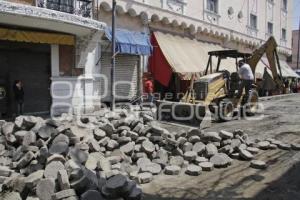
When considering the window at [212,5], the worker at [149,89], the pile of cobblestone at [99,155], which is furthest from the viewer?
the window at [212,5]

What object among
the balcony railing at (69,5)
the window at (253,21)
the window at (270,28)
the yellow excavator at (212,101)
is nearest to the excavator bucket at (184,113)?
the yellow excavator at (212,101)

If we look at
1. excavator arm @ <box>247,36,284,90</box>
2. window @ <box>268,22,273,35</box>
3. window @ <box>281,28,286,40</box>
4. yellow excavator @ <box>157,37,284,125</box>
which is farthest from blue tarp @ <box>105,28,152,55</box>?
window @ <box>281,28,286,40</box>

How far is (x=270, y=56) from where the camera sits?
1518 cm

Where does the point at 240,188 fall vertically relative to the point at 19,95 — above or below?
below

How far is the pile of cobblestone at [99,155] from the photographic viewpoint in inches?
244

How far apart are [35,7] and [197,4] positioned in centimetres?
1229

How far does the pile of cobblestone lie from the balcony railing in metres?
5.10

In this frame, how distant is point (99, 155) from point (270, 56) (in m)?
9.58

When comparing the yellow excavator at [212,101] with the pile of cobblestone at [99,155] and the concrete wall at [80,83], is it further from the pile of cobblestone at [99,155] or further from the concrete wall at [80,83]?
the concrete wall at [80,83]

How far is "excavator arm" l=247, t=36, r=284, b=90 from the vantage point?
1438 cm

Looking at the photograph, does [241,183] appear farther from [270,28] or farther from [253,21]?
[270,28]

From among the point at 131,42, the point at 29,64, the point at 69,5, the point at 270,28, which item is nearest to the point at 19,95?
the point at 29,64

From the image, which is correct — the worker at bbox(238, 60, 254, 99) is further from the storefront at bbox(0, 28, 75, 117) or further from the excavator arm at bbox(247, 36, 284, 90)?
the storefront at bbox(0, 28, 75, 117)

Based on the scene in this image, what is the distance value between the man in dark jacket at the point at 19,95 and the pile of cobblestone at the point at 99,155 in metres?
4.42
